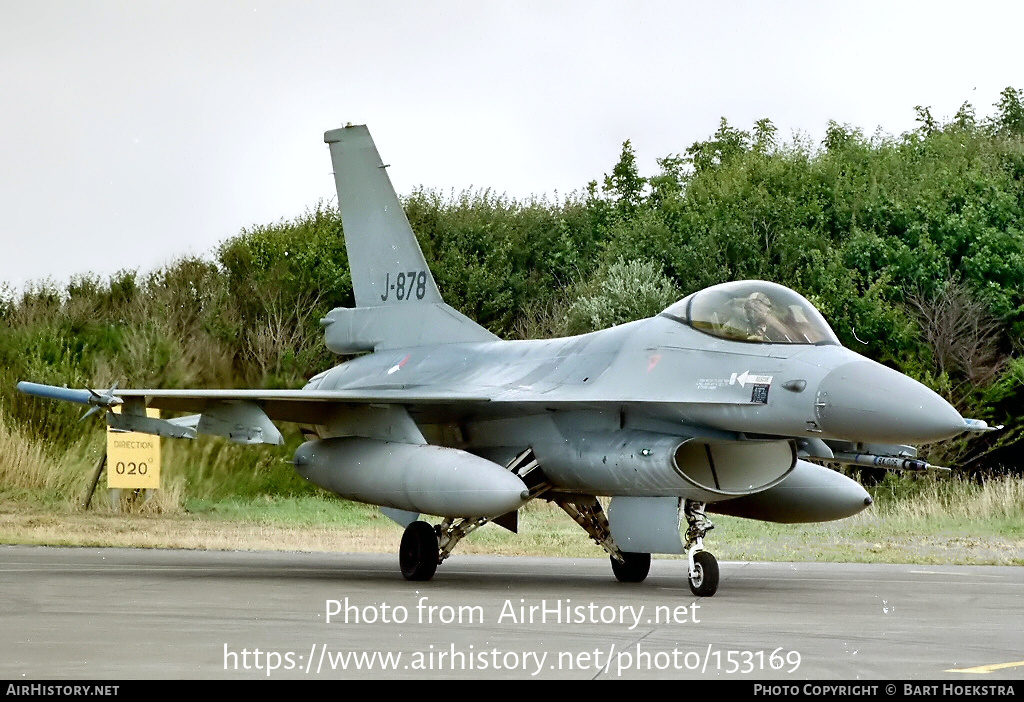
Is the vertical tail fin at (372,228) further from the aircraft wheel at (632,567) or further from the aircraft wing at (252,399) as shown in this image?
the aircraft wheel at (632,567)

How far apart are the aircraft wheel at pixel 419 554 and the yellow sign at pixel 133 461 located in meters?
7.65

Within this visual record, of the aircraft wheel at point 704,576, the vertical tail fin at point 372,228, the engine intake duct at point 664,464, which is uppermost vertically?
the vertical tail fin at point 372,228

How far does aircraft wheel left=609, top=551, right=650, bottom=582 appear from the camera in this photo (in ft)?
41.3

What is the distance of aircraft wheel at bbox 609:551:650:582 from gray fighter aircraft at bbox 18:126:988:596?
16 mm

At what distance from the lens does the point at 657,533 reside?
11297 millimetres

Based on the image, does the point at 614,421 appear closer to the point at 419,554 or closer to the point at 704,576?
the point at 704,576

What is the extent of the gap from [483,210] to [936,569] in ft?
95.7

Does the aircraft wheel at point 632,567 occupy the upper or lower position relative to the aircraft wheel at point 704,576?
lower

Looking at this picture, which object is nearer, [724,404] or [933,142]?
[724,404]

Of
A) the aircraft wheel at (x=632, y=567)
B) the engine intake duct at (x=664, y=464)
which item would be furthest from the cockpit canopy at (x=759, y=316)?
the aircraft wheel at (x=632, y=567)

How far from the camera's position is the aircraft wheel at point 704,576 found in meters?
10.8

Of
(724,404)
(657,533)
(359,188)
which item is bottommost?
(657,533)
